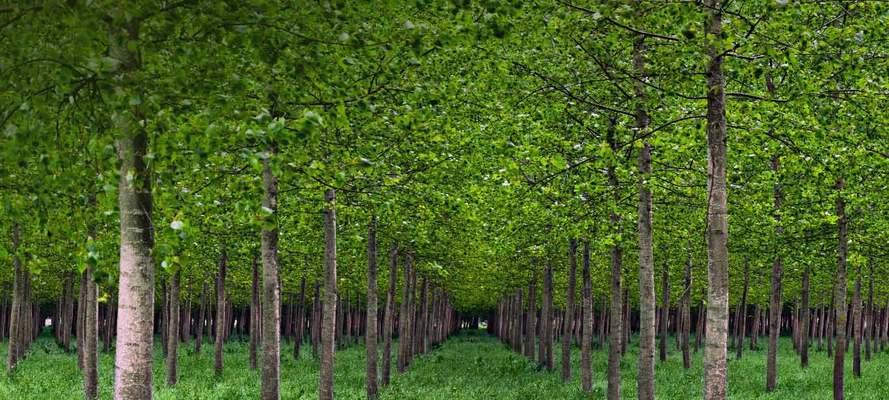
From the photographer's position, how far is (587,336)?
1994cm

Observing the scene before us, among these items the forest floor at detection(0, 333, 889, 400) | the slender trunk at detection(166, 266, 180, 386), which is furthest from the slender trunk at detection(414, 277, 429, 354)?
the slender trunk at detection(166, 266, 180, 386)

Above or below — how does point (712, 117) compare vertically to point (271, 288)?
above

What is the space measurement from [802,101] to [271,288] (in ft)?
26.5

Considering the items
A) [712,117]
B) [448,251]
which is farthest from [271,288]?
[448,251]

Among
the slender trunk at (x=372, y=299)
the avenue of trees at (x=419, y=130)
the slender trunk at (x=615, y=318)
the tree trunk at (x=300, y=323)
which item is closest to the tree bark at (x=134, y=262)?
the avenue of trees at (x=419, y=130)

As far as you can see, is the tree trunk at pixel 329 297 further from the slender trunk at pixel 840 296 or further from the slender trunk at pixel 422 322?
the slender trunk at pixel 422 322

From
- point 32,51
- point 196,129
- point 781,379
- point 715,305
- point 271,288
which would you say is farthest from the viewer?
point 781,379

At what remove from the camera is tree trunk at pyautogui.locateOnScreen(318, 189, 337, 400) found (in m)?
15.1

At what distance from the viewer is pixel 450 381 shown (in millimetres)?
27438

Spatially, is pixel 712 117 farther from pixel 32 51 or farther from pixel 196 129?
pixel 32 51

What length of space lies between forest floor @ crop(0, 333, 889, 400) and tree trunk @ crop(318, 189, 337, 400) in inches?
222

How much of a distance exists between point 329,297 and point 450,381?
13.0 metres

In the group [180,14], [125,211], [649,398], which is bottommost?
[649,398]

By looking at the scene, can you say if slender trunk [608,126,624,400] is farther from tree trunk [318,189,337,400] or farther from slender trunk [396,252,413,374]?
slender trunk [396,252,413,374]
